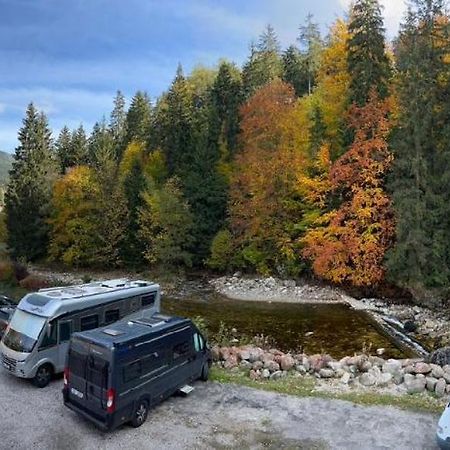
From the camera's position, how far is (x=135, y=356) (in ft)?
37.6

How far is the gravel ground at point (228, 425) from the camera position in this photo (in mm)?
11016

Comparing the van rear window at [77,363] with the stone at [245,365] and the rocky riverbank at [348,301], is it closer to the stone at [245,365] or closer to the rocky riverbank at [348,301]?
the stone at [245,365]

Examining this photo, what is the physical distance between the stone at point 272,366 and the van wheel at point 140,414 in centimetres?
614

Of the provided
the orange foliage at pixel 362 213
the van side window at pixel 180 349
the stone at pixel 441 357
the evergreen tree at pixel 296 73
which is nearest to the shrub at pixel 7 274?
the orange foliage at pixel 362 213

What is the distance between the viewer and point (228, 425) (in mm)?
11898

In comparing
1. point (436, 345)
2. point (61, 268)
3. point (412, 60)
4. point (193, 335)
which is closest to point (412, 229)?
point (436, 345)

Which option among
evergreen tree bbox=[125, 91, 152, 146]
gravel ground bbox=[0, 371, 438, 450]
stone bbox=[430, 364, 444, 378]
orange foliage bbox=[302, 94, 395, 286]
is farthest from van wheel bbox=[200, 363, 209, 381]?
evergreen tree bbox=[125, 91, 152, 146]

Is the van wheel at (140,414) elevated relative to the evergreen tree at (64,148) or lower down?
lower down

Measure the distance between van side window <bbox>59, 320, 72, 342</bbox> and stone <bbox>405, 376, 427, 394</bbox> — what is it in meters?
11.3

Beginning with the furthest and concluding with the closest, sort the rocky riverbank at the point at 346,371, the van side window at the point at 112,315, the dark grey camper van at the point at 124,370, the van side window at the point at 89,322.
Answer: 1. the van side window at the point at 112,315
2. the van side window at the point at 89,322
3. the rocky riverbank at the point at 346,371
4. the dark grey camper van at the point at 124,370

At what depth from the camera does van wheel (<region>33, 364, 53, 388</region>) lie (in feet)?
46.8

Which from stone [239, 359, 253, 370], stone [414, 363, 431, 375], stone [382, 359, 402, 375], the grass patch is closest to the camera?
the grass patch

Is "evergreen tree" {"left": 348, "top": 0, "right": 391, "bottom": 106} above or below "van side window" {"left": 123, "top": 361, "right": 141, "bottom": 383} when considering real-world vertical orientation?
above

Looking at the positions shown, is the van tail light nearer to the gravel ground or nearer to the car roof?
the gravel ground
